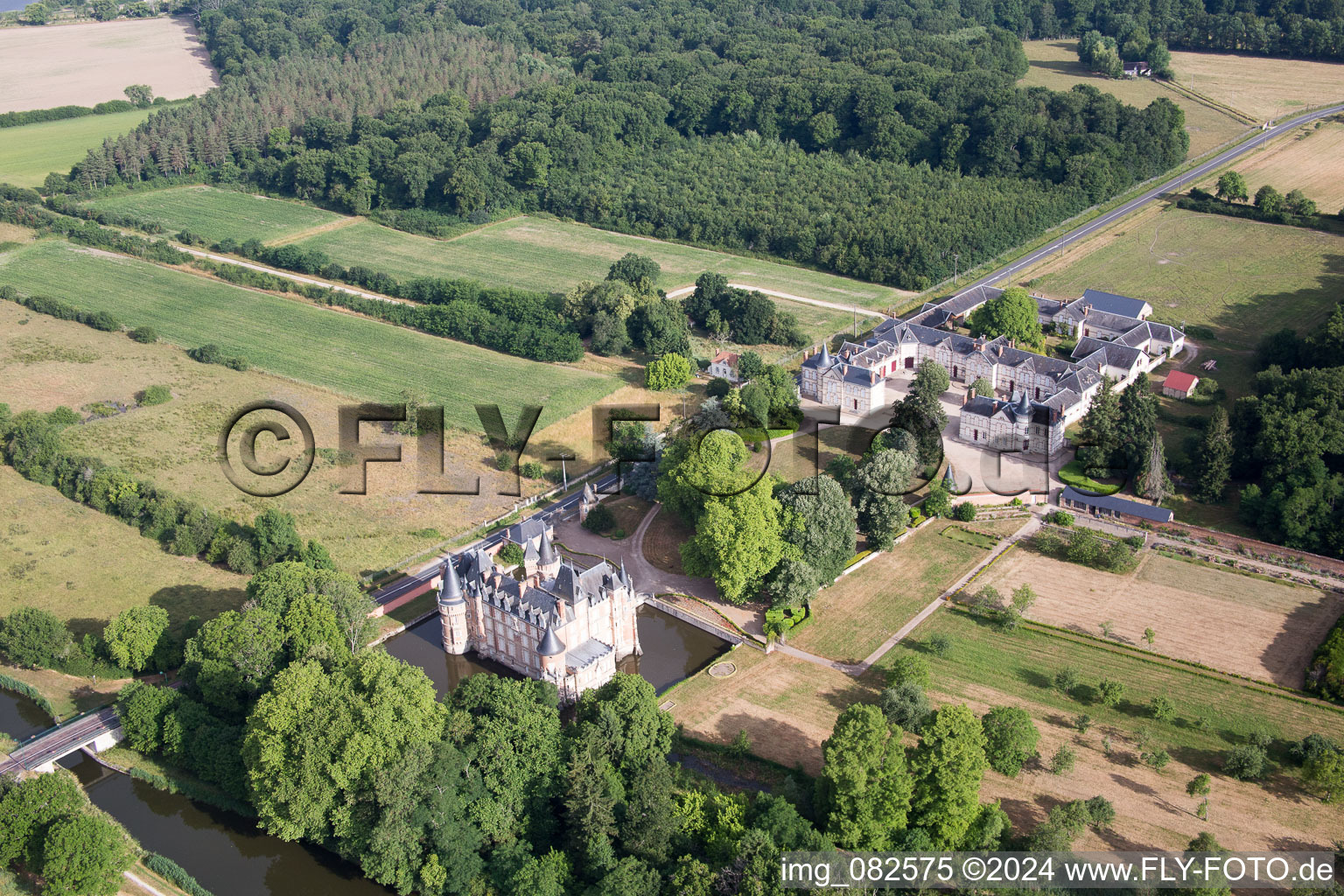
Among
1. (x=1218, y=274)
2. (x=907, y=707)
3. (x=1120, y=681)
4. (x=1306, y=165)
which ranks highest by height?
(x=1306, y=165)

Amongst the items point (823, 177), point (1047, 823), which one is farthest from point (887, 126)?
point (1047, 823)

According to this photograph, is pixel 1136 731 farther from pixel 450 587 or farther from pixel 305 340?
pixel 305 340

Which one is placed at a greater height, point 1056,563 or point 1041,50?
point 1041,50

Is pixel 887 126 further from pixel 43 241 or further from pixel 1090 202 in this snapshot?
pixel 43 241

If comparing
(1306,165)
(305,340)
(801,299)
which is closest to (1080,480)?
(801,299)

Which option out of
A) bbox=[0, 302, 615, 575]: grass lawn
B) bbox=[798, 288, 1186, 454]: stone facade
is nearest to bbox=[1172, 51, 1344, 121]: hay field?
bbox=[798, 288, 1186, 454]: stone facade

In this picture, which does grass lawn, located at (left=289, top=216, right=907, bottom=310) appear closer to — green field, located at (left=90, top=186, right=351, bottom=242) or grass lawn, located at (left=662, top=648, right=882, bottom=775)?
green field, located at (left=90, top=186, right=351, bottom=242)

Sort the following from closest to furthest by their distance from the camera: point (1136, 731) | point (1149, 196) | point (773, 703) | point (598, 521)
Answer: point (1136, 731) < point (773, 703) < point (598, 521) < point (1149, 196)
